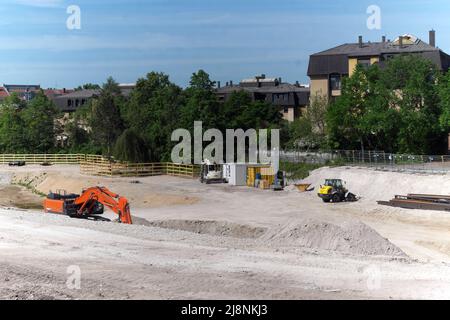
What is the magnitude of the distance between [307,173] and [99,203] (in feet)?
80.7

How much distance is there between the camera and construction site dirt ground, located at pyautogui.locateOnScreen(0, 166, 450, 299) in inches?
692

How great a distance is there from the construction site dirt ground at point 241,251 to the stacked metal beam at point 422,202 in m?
0.71

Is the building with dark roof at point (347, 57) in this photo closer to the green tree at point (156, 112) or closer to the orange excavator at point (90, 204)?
the green tree at point (156, 112)

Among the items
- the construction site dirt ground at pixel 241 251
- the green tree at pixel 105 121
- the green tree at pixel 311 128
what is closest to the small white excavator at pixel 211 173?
the construction site dirt ground at pixel 241 251

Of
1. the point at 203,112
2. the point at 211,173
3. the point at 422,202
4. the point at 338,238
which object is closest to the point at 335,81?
the point at 203,112

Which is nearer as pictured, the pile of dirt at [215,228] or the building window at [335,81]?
the pile of dirt at [215,228]

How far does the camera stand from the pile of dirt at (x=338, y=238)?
25.0 meters

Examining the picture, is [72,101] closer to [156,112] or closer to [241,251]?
[156,112]

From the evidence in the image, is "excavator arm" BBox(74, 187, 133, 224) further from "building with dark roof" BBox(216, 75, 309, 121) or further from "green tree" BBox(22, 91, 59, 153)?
"building with dark roof" BBox(216, 75, 309, 121)

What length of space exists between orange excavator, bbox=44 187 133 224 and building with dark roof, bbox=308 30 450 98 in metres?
42.2

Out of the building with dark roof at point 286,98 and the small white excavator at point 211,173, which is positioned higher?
the building with dark roof at point 286,98

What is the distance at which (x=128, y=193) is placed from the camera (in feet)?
167
